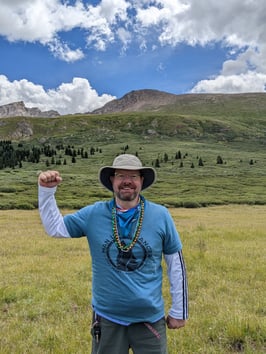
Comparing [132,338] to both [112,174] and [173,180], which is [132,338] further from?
[173,180]

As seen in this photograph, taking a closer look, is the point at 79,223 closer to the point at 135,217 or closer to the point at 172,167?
the point at 135,217

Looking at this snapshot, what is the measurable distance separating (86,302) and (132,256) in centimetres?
513

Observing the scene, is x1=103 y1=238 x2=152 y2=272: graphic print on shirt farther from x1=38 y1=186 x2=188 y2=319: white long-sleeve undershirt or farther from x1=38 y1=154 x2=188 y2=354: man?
x1=38 y1=186 x2=188 y2=319: white long-sleeve undershirt

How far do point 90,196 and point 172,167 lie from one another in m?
58.2

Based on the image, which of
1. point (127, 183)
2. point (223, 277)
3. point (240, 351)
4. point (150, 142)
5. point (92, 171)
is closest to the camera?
point (127, 183)

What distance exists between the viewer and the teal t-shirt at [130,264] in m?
4.03

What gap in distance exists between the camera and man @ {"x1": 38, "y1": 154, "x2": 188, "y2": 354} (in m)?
4.04

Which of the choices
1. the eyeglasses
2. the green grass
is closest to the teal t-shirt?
the eyeglasses

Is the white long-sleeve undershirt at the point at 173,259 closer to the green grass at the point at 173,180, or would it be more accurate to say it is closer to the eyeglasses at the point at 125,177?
the eyeglasses at the point at 125,177

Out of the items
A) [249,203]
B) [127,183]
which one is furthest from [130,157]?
[249,203]

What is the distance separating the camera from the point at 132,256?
4023mm

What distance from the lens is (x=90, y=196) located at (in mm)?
69438

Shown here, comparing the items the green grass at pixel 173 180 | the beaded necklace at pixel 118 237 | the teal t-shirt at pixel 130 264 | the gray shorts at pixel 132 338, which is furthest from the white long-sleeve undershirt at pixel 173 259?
the green grass at pixel 173 180

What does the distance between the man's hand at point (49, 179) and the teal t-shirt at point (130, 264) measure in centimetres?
53
